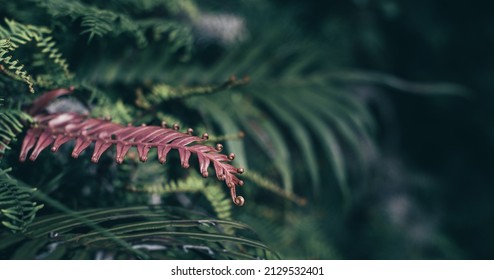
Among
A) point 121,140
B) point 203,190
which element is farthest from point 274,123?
point 121,140

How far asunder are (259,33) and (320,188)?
0.44 meters

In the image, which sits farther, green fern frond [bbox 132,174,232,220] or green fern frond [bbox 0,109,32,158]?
green fern frond [bbox 132,174,232,220]


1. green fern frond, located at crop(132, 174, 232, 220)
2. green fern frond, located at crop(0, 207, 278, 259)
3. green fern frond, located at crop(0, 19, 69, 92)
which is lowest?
green fern frond, located at crop(0, 207, 278, 259)

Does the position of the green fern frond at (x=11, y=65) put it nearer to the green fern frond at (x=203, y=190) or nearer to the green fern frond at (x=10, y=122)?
the green fern frond at (x=10, y=122)

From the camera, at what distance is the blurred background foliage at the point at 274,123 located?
59 centimetres

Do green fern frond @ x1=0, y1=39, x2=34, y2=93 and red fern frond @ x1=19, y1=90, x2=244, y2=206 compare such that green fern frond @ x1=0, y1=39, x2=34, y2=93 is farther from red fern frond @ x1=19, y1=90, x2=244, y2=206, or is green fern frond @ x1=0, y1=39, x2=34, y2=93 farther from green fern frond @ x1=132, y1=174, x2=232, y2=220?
green fern frond @ x1=132, y1=174, x2=232, y2=220

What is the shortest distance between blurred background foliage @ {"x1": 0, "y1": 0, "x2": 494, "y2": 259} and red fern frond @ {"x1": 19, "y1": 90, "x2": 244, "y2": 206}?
39 millimetres

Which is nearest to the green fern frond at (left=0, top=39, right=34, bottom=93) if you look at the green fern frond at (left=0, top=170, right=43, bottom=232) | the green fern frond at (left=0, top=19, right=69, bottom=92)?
the green fern frond at (left=0, top=19, right=69, bottom=92)

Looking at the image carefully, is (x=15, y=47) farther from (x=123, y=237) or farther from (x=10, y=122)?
(x=123, y=237)

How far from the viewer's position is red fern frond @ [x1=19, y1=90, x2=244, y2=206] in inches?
18.0

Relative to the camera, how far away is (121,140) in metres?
0.50

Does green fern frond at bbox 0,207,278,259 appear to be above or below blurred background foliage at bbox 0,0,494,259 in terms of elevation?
below

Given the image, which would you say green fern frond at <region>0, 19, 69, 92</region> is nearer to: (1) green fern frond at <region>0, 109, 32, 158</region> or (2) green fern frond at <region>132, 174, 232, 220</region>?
(1) green fern frond at <region>0, 109, 32, 158</region>
